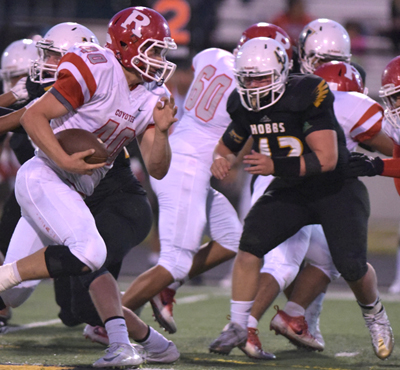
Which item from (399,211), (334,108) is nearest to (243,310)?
(334,108)

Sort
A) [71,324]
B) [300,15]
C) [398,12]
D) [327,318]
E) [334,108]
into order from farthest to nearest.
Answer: [398,12] < [300,15] < [327,318] < [71,324] < [334,108]

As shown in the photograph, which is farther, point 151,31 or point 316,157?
point 316,157

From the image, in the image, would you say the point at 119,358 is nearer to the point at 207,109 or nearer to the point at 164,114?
the point at 164,114

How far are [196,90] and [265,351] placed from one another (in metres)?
1.58

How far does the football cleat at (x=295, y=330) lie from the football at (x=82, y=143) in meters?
1.36

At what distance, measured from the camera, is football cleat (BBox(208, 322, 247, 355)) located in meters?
3.29

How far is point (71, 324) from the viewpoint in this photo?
13.6ft

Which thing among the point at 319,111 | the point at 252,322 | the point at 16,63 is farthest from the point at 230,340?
the point at 16,63

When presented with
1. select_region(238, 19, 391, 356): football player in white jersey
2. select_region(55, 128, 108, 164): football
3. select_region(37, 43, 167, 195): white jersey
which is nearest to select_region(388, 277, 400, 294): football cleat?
select_region(238, 19, 391, 356): football player in white jersey

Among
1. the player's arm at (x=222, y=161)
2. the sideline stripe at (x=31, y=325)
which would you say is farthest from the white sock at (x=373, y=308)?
the sideline stripe at (x=31, y=325)

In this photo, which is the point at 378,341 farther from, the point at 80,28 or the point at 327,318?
the point at 80,28

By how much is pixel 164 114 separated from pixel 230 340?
1.12 metres

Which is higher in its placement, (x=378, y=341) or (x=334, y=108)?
(x=334, y=108)

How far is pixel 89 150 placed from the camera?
2.77m
